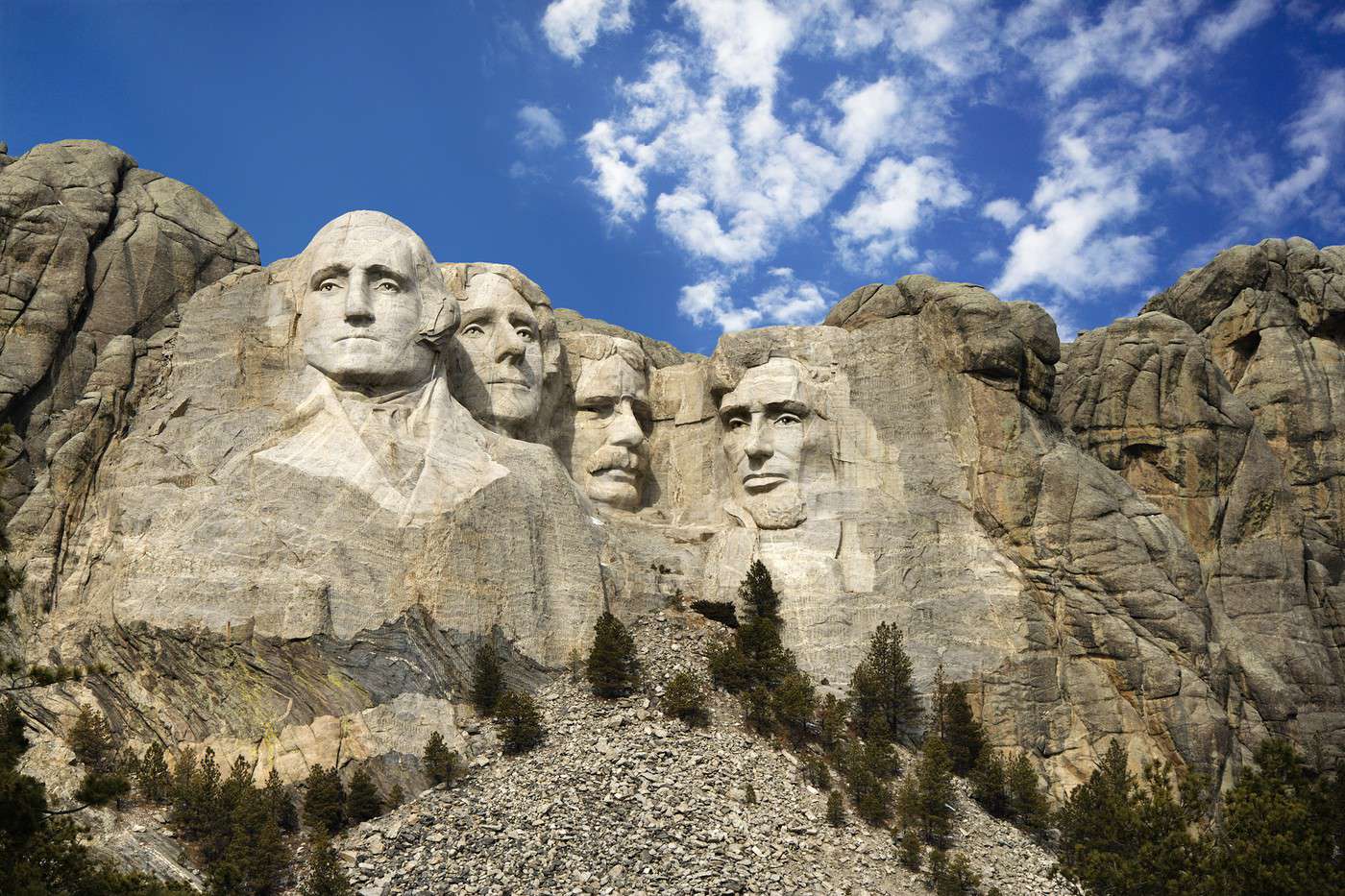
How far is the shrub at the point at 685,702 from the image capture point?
31.0 metres

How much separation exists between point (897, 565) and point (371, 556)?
10.4 meters

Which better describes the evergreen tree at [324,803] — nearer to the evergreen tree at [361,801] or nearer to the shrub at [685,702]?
the evergreen tree at [361,801]

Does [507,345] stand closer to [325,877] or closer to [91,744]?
[91,744]


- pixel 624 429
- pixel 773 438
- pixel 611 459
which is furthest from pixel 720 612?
pixel 624 429

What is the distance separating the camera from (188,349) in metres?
34.4

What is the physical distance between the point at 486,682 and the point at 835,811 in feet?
20.8

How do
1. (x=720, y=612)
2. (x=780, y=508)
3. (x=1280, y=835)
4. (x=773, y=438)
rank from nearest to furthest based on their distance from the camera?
(x=1280, y=835)
(x=720, y=612)
(x=780, y=508)
(x=773, y=438)

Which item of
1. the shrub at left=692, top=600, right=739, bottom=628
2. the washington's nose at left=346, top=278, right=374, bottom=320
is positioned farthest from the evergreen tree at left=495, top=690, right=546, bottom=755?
the washington's nose at left=346, top=278, right=374, bottom=320

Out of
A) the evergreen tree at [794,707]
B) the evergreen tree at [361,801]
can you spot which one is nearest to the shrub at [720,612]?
the evergreen tree at [794,707]

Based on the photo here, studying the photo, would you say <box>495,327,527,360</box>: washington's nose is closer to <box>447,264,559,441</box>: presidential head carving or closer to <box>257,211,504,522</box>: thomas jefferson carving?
<box>447,264,559,441</box>: presidential head carving

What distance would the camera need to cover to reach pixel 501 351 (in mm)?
36031

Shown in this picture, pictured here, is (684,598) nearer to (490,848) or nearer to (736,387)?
(736,387)

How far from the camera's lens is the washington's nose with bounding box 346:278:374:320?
33250 mm

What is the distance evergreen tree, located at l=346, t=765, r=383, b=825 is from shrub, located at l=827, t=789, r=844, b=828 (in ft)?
24.0
